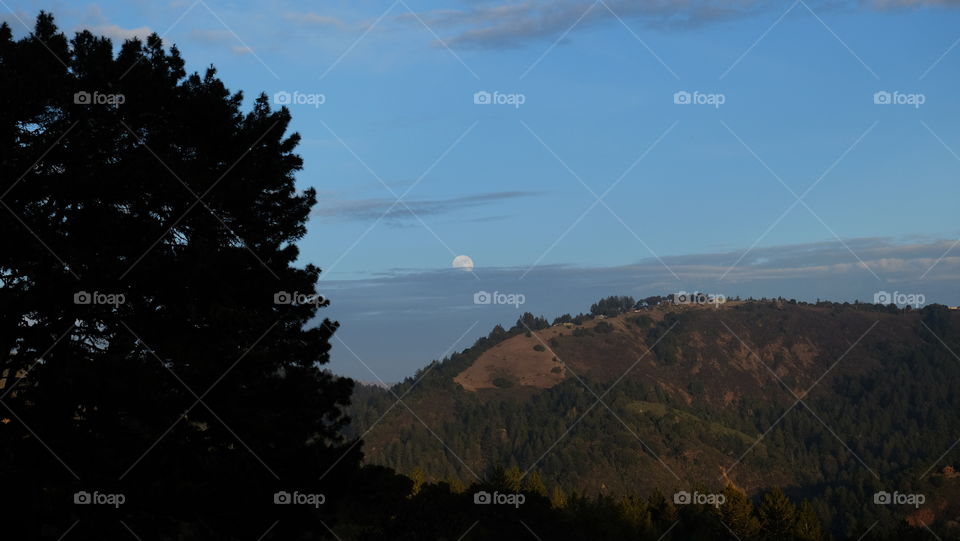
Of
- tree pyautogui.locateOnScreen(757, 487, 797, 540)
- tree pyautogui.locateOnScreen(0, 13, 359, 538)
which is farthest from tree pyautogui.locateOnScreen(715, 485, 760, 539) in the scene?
tree pyautogui.locateOnScreen(0, 13, 359, 538)

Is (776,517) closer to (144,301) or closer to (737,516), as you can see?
(737,516)

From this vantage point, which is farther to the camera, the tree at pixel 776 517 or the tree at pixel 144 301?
the tree at pixel 776 517

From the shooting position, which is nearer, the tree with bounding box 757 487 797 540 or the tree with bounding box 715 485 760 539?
the tree with bounding box 715 485 760 539

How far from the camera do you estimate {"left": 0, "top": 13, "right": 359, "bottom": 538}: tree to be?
1027 inches

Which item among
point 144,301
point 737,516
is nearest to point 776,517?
point 737,516

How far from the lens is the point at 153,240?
29.5m

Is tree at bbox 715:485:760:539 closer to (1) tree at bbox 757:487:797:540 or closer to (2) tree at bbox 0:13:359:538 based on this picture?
(1) tree at bbox 757:487:797:540

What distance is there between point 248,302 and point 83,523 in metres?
9.83

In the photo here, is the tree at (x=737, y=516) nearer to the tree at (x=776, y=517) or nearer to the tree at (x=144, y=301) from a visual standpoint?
the tree at (x=776, y=517)

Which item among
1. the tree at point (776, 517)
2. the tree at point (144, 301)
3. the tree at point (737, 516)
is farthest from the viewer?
the tree at point (776, 517)

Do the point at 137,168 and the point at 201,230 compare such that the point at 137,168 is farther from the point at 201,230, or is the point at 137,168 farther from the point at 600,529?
the point at 600,529

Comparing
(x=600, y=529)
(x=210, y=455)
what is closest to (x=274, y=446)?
(x=210, y=455)

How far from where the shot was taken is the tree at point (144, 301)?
85.6 ft

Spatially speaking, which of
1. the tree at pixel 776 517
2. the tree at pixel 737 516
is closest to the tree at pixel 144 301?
the tree at pixel 737 516
